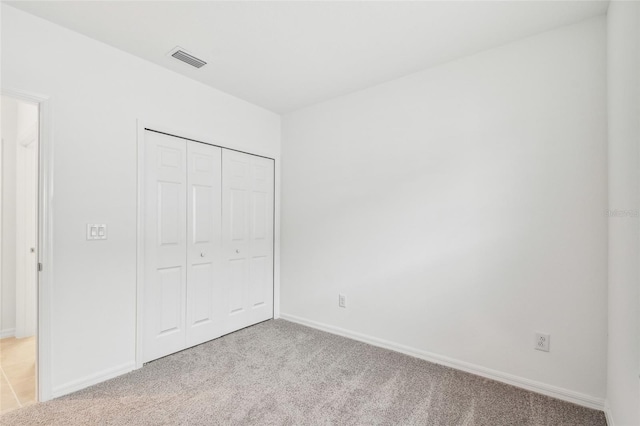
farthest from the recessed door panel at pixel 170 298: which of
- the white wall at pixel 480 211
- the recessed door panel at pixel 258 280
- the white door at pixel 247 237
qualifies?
the white wall at pixel 480 211

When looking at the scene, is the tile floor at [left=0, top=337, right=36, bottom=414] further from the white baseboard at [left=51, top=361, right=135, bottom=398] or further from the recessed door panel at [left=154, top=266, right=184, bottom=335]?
the recessed door panel at [left=154, top=266, right=184, bottom=335]

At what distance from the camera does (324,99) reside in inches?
129

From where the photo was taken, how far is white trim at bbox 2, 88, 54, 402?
1979 mm

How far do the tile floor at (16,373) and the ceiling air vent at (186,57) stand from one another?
2.61 m

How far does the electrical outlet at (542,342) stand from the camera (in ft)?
6.84

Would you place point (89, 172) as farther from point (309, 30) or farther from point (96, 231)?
point (309, 30)

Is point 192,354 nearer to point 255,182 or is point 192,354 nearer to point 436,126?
point 255,182

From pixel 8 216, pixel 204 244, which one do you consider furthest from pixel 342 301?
pixel 8 216

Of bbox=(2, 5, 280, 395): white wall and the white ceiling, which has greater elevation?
the white ceiling

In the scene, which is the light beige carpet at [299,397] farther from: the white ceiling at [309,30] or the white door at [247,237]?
the white ceiling at [309,30]

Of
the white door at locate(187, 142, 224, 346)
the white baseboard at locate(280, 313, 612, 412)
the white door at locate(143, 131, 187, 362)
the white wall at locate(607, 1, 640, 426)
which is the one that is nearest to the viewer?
the white wall at locate(607, 1, 640, 426)

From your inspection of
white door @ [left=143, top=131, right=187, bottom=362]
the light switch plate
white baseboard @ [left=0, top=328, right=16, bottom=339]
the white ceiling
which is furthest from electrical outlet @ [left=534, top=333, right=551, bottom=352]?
white baseboard @ [left=0, top=328, right=16, bottom=339]

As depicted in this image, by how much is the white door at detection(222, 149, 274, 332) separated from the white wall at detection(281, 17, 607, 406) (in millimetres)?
624

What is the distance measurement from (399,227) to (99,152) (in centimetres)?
247
